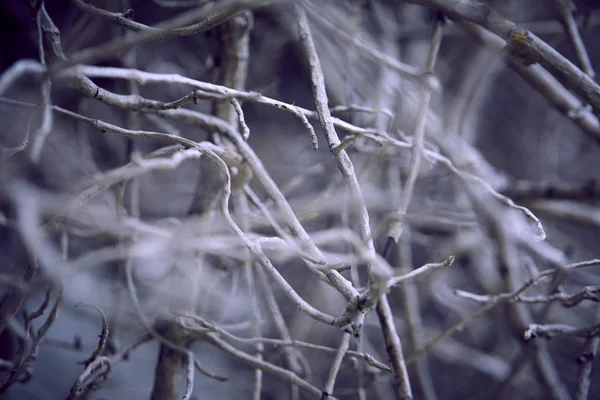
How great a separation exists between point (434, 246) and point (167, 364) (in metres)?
0.76

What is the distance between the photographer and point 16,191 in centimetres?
63

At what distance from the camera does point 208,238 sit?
2.54 ft

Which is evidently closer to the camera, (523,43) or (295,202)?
(523,43)

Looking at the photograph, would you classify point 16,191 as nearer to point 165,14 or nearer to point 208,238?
point 208,238

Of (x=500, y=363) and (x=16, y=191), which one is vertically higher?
(x=500, y=363)

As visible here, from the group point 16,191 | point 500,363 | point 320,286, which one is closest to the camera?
point 16,191

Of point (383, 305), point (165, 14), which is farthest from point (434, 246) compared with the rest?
point (165, 14)

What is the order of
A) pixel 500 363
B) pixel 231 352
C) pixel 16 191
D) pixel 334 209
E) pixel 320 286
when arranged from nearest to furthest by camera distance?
1. pixel 16 191
2. pixel 231 352
3. pixel 334 209
4. pixel 320 286
5. pixel 500 363

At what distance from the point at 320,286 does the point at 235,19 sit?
0.65m

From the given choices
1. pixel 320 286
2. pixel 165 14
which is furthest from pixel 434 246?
pixel 165 14

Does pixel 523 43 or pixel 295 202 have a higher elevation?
pixel 523 43

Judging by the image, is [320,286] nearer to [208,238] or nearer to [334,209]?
[334,209]

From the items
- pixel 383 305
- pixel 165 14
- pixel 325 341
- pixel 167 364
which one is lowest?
pixel 167 364

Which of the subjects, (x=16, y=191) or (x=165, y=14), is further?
(x=165, y=14)
